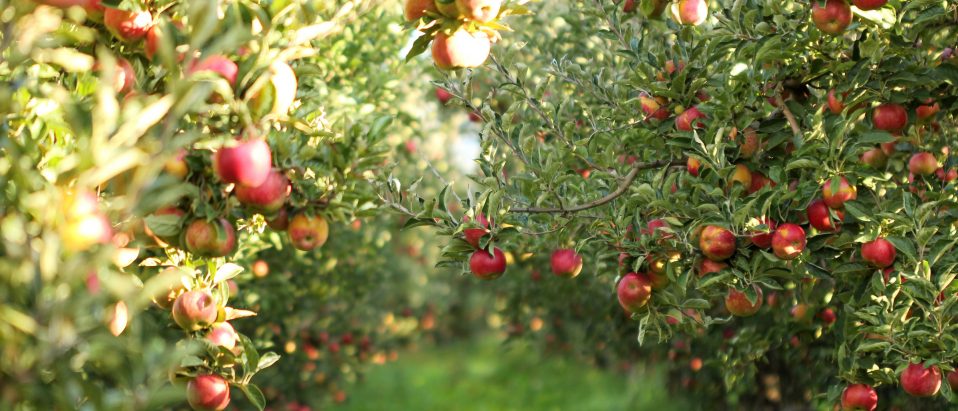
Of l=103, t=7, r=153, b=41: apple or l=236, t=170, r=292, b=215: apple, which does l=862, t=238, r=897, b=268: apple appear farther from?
l=103, t=7, r=153, b=41: apple

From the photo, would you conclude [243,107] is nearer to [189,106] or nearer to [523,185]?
[189,106]

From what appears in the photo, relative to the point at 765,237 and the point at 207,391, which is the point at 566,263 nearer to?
the point at 765,237

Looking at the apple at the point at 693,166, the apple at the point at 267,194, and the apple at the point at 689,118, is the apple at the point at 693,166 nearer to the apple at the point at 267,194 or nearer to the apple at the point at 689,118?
the apple at the point at 689,118

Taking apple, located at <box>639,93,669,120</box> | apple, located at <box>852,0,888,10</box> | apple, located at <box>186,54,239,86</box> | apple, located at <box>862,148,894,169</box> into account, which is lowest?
apple, located at <box>862,148,894,169</box>

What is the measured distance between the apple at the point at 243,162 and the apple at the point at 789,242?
1.58 meters

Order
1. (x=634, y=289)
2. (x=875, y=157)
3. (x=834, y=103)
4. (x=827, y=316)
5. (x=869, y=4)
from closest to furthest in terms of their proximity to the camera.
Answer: (x=869, y=4) → (x=634, y=289) → (x=834, y=103) → (x=875, y=157) → (x=827, y=316)

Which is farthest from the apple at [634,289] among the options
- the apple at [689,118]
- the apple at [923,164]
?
the apple at [923,164]

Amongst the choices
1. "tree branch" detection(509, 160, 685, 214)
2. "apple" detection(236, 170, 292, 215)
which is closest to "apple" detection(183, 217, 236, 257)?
"apple" detection(236, 170, 292, 215)

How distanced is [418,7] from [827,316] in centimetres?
256

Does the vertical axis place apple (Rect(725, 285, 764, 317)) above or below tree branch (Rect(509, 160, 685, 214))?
below

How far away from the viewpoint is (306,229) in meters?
2.61

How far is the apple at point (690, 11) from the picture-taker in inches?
122

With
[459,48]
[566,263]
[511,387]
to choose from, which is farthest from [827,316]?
[511,387]

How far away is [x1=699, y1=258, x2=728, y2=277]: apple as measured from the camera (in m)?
2.98
